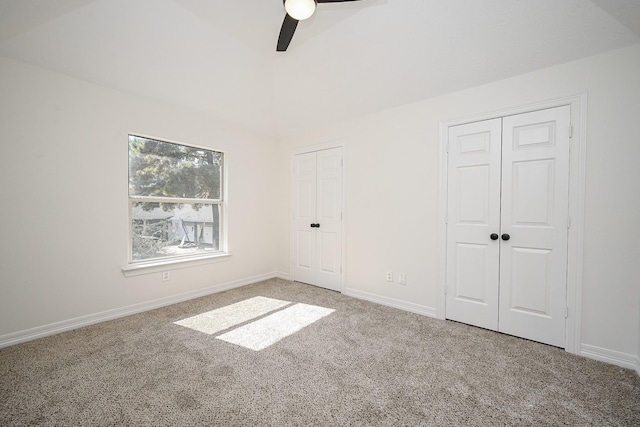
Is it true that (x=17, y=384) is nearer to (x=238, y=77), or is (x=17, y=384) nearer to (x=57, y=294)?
(x=57, y=294)

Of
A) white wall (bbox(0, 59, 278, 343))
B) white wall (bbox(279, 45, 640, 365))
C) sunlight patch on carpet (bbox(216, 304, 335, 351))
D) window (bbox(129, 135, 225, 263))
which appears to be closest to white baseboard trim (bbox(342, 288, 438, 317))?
white wall (bbox(279, 45, 640, 365))

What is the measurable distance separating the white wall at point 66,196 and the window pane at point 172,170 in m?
0.14

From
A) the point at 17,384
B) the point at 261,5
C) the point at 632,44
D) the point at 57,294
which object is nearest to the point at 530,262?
the point at 632,44

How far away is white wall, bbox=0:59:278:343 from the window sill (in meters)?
0.07

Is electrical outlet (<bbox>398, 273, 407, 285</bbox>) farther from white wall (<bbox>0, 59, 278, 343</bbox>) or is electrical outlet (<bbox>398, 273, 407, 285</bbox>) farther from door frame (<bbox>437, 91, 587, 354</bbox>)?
white wall (<bbox>0, 59, 278, 343</bbox>)

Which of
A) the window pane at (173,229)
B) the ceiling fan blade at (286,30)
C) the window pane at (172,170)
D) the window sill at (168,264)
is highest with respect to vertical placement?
the ceiling fan blade at (286,30)

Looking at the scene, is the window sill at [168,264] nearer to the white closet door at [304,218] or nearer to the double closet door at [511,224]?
the white closet door at [304,218]

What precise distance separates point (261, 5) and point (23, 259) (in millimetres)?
3174

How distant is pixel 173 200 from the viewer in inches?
137

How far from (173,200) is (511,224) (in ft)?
12.6

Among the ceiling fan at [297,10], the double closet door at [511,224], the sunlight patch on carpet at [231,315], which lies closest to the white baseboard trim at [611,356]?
the double closet door at [511,224]

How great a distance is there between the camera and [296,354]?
225 cm

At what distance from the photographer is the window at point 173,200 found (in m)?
3.20

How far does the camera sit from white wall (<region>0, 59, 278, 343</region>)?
2.37 m
